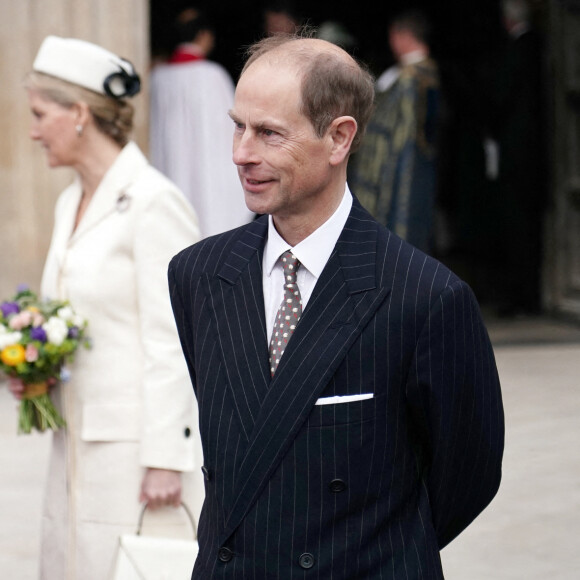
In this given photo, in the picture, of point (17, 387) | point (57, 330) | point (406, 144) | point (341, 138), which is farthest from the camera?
point (406, 144)

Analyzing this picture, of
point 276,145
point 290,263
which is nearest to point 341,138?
point 276,145

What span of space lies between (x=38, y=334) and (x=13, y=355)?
4.4 inches

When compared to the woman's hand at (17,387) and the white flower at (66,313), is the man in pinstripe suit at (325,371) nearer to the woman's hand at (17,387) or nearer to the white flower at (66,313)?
the white flower at (66,313)

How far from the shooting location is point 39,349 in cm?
328

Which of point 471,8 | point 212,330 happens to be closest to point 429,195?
point 471,8

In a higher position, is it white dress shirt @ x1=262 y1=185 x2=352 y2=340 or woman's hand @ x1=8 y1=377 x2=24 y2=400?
white dress shirt @ x1=262 y1=185 x2=352 y2=340

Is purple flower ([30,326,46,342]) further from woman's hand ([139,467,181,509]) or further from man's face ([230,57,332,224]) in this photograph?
man's face ([230,57,332,224])

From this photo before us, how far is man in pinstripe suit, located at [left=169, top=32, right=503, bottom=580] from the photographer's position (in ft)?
6.73

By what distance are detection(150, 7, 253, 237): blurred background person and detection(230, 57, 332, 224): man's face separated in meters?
6.16

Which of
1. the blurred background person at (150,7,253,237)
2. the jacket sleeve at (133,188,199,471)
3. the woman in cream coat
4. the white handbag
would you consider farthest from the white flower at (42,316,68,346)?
the blurred background person at (150,7,253,237)

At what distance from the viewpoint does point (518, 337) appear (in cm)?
845

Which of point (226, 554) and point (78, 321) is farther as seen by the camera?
point (78, 321)

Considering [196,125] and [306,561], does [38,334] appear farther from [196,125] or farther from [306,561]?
[196,125]

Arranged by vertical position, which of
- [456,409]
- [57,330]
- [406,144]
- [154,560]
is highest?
[406,144]
